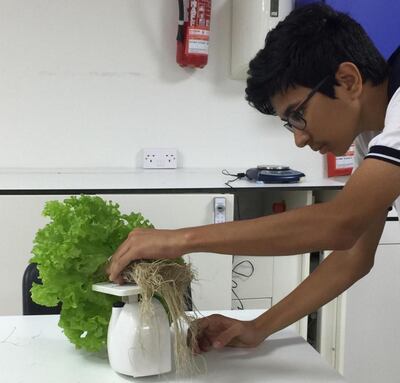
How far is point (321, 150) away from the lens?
1.15 meters

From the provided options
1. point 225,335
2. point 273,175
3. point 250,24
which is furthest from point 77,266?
point 250,24

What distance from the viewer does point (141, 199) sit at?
1.98m

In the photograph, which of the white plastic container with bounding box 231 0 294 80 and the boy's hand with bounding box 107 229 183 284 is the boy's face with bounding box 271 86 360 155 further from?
the white plastic container with bounding box 231 0 294 80

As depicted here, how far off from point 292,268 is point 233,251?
1.39 metres

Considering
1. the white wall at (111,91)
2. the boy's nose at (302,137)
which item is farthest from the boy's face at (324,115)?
the white wall at (111,91)

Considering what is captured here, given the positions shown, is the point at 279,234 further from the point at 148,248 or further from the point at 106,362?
the point at 106,362

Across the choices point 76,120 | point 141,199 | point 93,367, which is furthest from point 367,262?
point 76,120

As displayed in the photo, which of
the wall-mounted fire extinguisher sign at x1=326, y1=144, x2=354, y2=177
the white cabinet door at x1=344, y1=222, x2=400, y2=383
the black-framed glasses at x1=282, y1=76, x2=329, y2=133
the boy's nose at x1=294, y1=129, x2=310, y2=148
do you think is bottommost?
the white cabinet door at x1=344, y1=222, x2=400, y2=383

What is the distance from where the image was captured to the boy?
902 mm

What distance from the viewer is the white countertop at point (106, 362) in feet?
3.07

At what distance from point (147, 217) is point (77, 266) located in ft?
3.42

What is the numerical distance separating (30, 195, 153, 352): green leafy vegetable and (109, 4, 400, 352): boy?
7 centimetres

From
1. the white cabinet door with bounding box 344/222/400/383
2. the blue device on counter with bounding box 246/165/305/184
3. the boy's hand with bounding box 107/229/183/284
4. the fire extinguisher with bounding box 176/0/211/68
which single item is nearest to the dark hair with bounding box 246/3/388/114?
the boy's hand with bounding box 107/229/183/284

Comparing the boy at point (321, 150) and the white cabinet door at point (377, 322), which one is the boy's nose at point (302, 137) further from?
the white cabinet door at point (377, 322)
